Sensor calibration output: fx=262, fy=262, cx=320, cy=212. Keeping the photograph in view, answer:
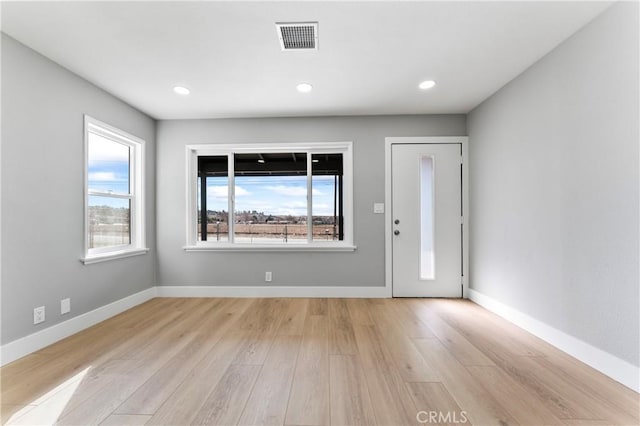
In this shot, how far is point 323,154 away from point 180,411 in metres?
3.04

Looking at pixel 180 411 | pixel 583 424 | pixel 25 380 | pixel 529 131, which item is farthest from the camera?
pixel 529 131

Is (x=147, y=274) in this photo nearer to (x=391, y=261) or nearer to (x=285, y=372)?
(x=285, y=372)

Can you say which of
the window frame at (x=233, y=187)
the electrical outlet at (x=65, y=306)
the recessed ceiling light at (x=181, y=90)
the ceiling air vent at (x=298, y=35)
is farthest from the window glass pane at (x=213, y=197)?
the ceiling air vent at (x=298, y=35)

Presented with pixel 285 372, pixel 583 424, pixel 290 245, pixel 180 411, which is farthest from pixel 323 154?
pixel 583 424

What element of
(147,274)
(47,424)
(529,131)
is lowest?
(47,424)

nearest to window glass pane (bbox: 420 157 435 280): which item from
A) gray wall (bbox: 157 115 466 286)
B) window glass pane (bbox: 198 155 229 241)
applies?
gray wall (bbox: 157 115 466 286)

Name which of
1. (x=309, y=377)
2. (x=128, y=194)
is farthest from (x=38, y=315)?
(x=309, y=377)

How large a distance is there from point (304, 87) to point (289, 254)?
81.1 inches

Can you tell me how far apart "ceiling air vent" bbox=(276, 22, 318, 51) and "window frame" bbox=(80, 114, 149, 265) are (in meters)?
2.14

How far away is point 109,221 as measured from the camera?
3010 mm

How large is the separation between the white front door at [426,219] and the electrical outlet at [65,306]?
345 cm

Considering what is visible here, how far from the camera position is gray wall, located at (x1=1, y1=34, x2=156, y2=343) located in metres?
1.95

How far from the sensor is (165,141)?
3613mm

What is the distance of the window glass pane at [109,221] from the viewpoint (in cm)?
279
